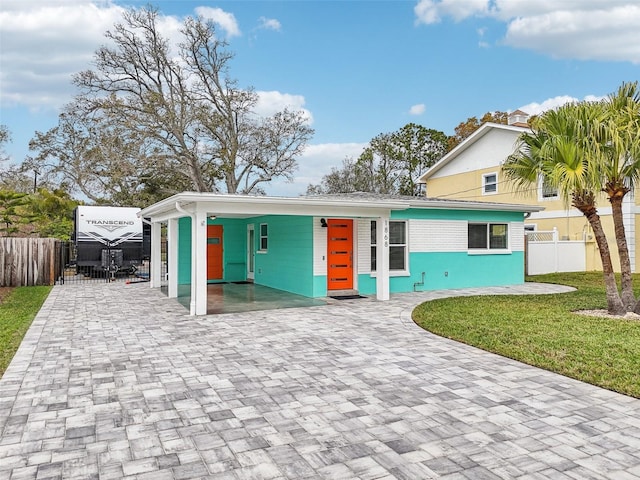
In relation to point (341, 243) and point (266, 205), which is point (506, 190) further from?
point (266, 205)

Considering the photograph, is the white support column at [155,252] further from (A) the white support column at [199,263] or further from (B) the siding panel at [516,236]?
(B) the siding panel at [516,236]

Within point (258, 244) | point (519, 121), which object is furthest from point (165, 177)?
point (519, 121)

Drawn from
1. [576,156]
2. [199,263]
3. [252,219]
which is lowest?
[199,263]

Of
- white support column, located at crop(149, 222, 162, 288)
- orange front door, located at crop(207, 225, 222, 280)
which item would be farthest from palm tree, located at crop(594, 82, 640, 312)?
white support column, located at crop(149, 222, 162, 288)

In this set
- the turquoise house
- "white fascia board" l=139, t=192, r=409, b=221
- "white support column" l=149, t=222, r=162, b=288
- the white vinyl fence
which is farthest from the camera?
the white vinyl fence

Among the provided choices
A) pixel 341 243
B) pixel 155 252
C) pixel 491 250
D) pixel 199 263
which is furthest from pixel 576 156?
pixel 155 252

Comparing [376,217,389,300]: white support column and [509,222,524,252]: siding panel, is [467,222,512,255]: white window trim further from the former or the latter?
[376,217,389,300]: white support column

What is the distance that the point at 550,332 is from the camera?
22.8ft

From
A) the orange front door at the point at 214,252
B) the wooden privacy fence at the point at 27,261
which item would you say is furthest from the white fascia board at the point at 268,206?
the wooden privacy fence at the point at 27,261

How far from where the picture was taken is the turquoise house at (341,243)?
375 inches

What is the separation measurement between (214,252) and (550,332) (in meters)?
10.7

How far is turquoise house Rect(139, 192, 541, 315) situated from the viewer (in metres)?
9.52

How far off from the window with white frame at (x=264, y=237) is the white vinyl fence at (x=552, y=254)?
9.39 m

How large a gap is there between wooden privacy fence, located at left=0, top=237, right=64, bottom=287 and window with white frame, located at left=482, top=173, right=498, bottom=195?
56.3 feet
